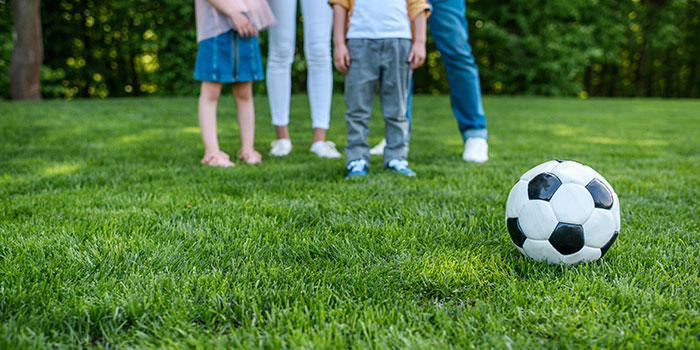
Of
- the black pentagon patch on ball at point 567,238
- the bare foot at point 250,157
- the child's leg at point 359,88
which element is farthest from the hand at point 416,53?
the black pentagon patch on ball at point 567,238

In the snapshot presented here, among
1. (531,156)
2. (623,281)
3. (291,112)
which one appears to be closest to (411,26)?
(531,156)

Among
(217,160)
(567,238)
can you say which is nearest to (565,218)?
(567,238)

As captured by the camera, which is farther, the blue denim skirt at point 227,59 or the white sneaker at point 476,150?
the white sneaker at point 476,150

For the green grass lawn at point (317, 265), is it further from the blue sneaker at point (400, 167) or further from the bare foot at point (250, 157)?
the bare foot at point (250, 157)

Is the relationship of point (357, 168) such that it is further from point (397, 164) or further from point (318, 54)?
point (318, 54)

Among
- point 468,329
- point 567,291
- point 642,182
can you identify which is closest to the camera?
point 468,329

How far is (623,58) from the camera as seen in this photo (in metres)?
27.1

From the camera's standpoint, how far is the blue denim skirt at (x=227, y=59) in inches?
128

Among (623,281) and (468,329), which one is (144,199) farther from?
(623,281)

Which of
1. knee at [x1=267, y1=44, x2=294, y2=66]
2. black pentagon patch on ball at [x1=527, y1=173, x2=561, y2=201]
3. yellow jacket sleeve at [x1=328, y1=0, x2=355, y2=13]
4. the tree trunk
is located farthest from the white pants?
the tree trunk

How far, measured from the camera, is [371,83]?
3041 millimetres

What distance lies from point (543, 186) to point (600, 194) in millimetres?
183

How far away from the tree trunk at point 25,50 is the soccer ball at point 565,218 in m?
12.3

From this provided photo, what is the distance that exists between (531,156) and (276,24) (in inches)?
89.8
